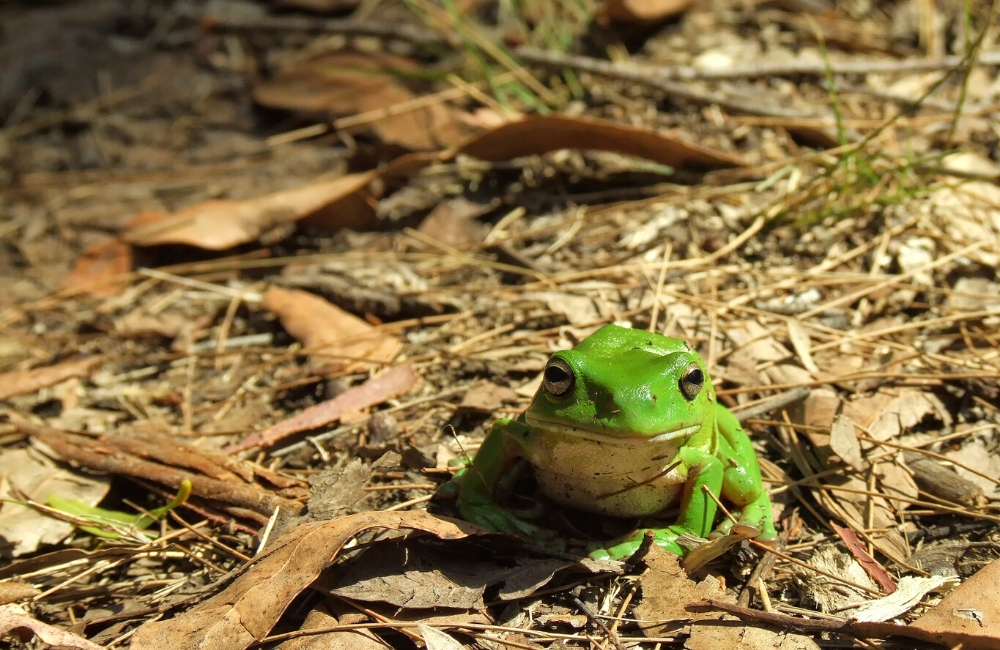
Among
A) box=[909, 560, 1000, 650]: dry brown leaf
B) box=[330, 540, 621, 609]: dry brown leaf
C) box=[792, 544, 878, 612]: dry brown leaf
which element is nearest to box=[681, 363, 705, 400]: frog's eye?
box=[330, 540, 621, 609]: dry brown leaf

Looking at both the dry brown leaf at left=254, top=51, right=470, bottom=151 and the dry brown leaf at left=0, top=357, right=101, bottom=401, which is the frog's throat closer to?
the dry brown leaf at left=0, top=357, right=101, bottom=401

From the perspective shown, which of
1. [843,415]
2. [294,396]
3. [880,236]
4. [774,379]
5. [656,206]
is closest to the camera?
[843,415]

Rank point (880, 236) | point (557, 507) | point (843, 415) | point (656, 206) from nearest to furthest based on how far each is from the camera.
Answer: point (557, 507)
point (843, 415)
point (880, 236)
point (656, 206)

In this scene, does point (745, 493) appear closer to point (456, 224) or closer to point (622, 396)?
point (622, 396)

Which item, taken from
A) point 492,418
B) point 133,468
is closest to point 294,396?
point 133,468

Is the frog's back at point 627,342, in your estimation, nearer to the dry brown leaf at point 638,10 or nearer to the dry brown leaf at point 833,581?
the dry brown leaf at point 833,581

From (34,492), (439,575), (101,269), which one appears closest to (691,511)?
(439,575)

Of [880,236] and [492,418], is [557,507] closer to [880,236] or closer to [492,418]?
[492,418]
